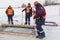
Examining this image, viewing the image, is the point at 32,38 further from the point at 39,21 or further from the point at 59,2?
the point at 59,2

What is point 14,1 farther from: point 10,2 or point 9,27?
point 9,27

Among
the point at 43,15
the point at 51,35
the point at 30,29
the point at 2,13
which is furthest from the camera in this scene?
the point at 2,13

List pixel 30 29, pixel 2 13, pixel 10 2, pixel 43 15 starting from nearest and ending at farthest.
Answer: pixel 43 15, pixel 30 29, pixel 2 13, pixel 10 2

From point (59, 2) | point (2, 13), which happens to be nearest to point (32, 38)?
point (2, 13)

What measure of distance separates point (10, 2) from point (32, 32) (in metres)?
16.1

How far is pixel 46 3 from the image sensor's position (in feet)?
94.4

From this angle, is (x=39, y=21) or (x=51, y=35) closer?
(x=39, y=21)

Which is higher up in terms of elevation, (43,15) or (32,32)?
(43,15)

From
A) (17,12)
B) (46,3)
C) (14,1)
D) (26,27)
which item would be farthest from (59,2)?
(26,27)

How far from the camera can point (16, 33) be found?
38.2 feet

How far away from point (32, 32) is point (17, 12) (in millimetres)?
11009

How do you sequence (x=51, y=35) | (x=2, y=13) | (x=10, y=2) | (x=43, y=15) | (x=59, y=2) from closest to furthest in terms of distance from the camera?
(x=43, y=15) < (x=51, y=35) < (x=2, y=13) < (x=10, y=2) < (x=59, y=2)

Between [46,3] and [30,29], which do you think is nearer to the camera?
[30,29]

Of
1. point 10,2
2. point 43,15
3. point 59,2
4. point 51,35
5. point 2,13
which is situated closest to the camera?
point 43,15
